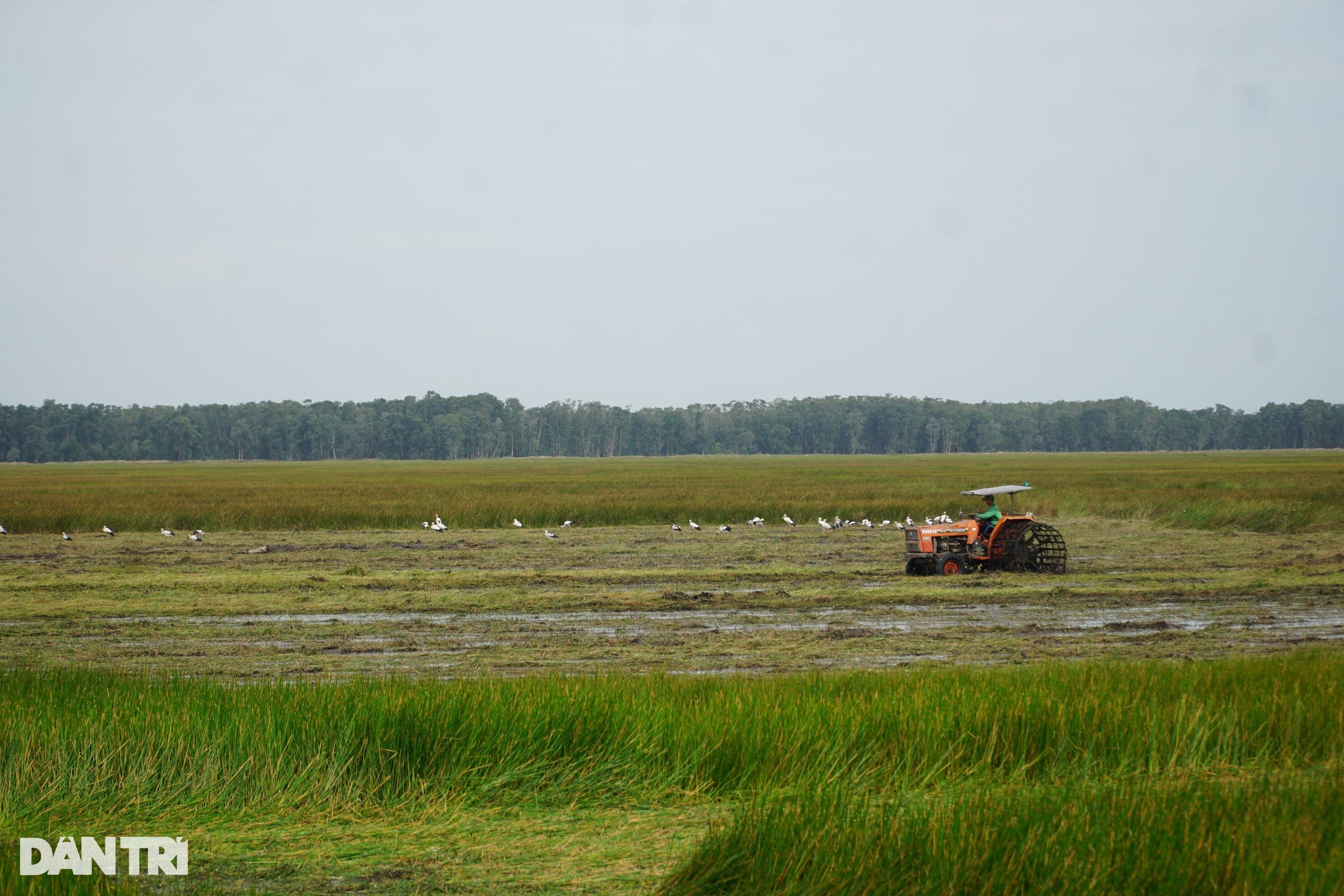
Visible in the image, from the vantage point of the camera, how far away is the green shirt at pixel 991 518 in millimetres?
19641

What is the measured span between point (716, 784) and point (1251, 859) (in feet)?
10.9

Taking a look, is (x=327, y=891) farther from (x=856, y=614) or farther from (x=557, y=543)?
(x=557, y=543)

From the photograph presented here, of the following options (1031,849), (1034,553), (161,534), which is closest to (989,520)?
(1034,553)

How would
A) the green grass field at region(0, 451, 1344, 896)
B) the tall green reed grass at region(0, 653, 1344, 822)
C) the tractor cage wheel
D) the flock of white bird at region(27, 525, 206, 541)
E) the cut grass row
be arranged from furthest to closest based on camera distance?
the cut grass row
the flock of white bird at region(27, 525, 206, 541)
the tractor cage wheel
the tall green reed grass at region(0, 653, 1344, 822)
the green grass field at region(0, 451, 1344, 896)

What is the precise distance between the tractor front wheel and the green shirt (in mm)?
843

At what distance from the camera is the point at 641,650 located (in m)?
12.7

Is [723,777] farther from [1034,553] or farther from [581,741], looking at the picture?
[1034,553]

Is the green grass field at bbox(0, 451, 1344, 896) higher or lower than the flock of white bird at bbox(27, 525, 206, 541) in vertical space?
higher

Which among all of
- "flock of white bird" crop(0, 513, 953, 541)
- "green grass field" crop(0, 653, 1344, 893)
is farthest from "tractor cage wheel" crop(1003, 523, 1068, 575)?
"green grass field" crop(0, 653, 1344, 893)

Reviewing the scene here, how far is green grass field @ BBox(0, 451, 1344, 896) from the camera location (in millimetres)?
5133

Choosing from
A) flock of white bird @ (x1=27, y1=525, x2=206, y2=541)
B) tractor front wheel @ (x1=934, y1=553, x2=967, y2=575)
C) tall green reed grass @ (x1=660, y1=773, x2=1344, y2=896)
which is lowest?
flock of white bird @ (x1=27, y1=525, x2=206, y2=541)

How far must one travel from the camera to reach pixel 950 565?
19.8 meters

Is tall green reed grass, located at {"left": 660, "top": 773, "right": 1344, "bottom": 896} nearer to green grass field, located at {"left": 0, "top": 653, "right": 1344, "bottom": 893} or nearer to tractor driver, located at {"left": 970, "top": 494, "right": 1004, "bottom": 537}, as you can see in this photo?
green grass field, located at {"left": 0, "top": 653, "right": 1344, "bottom": 893}

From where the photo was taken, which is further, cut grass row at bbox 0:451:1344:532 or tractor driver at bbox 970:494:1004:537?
cut grass row at bbox 0:451:1344:532
